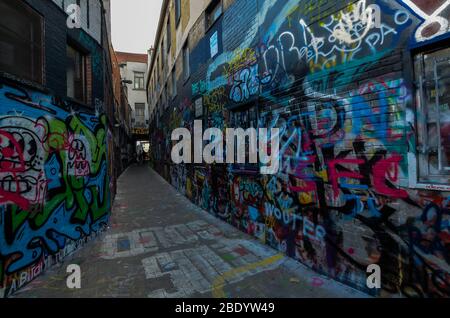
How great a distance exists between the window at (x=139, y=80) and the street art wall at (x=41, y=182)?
102 feet

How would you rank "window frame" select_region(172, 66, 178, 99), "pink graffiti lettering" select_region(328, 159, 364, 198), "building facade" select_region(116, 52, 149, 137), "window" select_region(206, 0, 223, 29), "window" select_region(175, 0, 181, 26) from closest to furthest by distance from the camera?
1. "pink graffiti lettering" select_region(328, 159, 364, 198)
2. "window" select_region(206, 0, 223, 29)
3. "window" select_region(175, 0, 181, 26)
4. "window frame" select_region(172, 66, 178, 99)
5. "building facade" select_region(116, 52, 149, 137)

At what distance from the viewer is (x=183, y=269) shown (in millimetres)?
3846

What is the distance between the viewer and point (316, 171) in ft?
12.0

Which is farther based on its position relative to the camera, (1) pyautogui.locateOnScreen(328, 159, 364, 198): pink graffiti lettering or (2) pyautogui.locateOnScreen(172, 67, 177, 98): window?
(2) pyautogui.locateOnScreen(172, 67, 177, 98): window

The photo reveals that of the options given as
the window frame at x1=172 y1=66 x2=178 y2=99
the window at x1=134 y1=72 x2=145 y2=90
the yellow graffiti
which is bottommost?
the yellow graffiti

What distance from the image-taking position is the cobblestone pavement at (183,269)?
10.6 feet

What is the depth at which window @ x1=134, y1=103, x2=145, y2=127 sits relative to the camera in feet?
109

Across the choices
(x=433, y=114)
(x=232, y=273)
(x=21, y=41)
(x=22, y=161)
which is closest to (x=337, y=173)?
(x=433, y=114)

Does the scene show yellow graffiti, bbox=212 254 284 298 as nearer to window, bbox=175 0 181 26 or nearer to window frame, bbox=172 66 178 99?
window frame, bbox=172 66 178 99

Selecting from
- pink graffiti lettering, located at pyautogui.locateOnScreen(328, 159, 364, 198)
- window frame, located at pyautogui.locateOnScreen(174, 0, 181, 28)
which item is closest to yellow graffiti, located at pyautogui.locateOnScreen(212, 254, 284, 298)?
pink graffiti lettering, located at pyautogui.locateOnScreen(328, 159, 364, 198)

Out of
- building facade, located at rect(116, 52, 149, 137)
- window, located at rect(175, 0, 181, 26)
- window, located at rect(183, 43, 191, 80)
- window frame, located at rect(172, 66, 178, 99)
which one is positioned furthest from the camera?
building facade, located at rect(116, 52, 149, 137)

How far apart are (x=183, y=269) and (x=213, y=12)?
728 cm

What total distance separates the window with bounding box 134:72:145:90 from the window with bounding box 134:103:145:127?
2.61 metres
